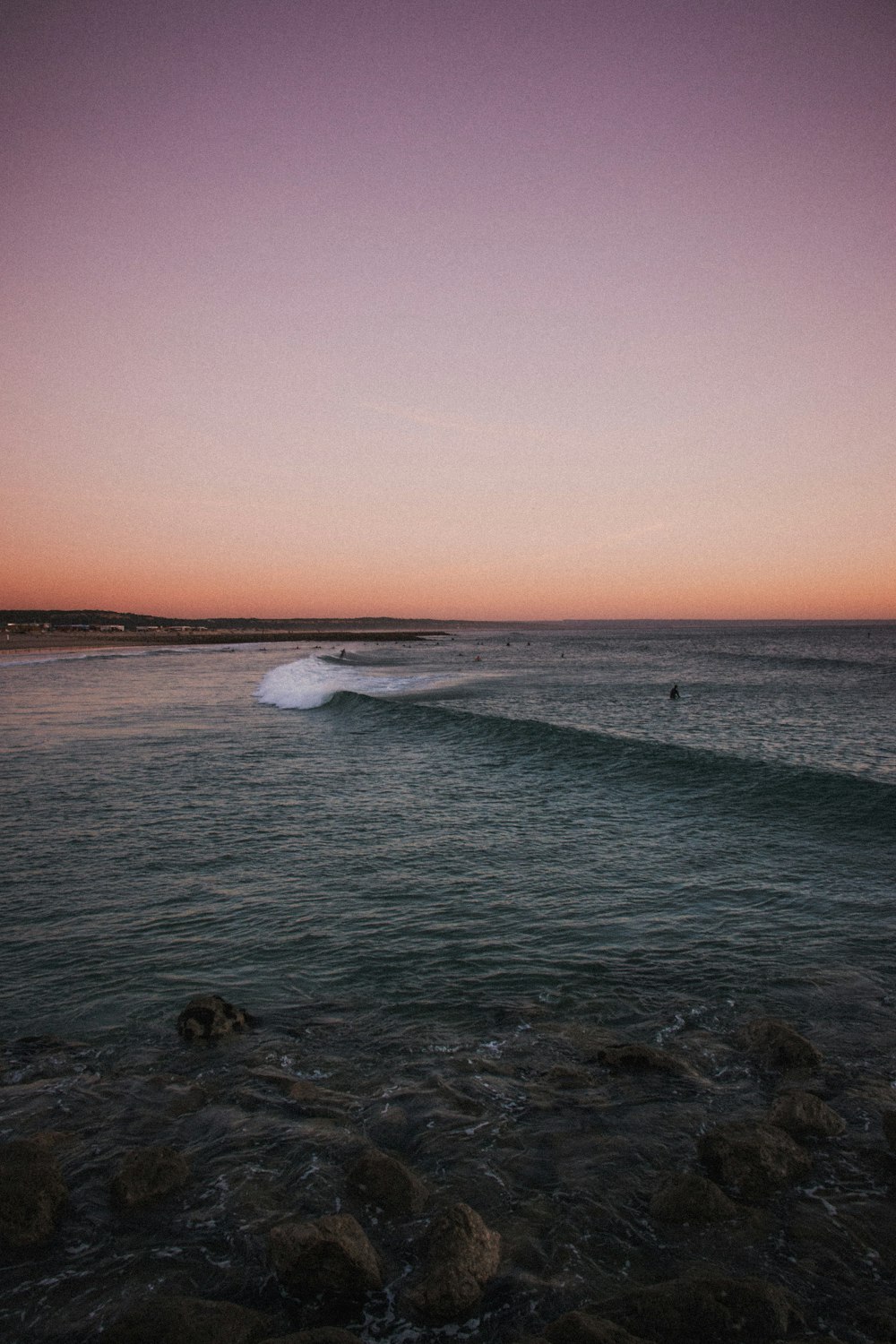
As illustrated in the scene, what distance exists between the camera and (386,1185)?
179 inches

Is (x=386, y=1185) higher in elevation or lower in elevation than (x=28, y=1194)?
lower

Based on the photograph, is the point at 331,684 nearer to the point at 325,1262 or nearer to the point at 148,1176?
the point at 148,1176

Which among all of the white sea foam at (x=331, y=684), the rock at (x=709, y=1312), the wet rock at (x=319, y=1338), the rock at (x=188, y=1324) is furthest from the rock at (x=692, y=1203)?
the white sea foam at (x=331, y=684)

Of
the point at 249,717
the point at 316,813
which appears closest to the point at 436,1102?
the point at 316,813

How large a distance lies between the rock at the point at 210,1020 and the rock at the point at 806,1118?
4541 mm

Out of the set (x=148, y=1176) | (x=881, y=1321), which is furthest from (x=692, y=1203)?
(x=148, y=1176)

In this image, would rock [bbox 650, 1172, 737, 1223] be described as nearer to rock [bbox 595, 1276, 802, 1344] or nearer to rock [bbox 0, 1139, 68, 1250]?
rock [bbox 595, 1276, 802, 1344]

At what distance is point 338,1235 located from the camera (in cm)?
394

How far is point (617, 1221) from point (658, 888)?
660 centimetres

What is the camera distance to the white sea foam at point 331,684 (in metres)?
37.1

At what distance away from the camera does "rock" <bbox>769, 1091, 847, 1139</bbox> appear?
5.16 meters

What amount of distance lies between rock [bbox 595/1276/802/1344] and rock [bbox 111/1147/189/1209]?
274 centimetres

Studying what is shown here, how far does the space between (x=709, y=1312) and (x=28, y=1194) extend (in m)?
3.94

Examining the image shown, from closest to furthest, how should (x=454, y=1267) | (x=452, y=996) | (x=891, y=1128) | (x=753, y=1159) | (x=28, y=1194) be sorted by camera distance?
(x=454, y=1267) < (x=28, y=1194) < (x=753, y=1159) < (x=891, y=1128) < (x=452, y=996)
